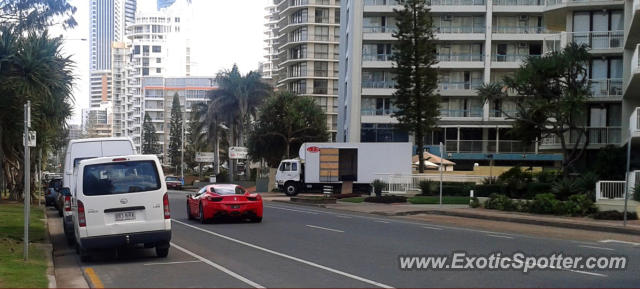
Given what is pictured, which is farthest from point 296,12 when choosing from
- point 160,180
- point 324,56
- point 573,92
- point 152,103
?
point 160,180

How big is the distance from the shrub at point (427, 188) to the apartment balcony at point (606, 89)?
1016 cm

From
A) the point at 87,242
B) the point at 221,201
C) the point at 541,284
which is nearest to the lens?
the point at 541,284

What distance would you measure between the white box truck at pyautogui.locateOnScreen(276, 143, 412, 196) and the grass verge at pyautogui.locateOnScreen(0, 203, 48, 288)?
2609 centimetres

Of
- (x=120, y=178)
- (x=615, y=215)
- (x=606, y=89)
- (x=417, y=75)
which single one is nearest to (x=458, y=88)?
(x=417, y=75)

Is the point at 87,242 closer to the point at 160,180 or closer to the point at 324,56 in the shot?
the point at 160,180

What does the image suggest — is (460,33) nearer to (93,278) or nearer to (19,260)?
(19,260)

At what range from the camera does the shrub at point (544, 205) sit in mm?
28241

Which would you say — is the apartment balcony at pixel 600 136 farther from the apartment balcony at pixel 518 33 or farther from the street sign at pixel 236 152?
the street sign at pixel 236 152

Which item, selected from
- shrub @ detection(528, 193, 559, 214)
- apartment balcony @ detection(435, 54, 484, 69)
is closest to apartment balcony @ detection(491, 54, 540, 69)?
apartment balcony @ detection(435, 54, 484, 69)

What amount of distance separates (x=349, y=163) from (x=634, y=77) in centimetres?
2025

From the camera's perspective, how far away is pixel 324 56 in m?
104

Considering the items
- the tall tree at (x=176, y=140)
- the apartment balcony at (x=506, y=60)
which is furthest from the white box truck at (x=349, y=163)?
the tall tree at (x=176, y=140)

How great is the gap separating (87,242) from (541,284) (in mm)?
8533

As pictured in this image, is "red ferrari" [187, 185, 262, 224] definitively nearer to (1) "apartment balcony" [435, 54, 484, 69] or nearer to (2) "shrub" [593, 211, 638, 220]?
(2) "shrub" [593, 211, 638, 220]
